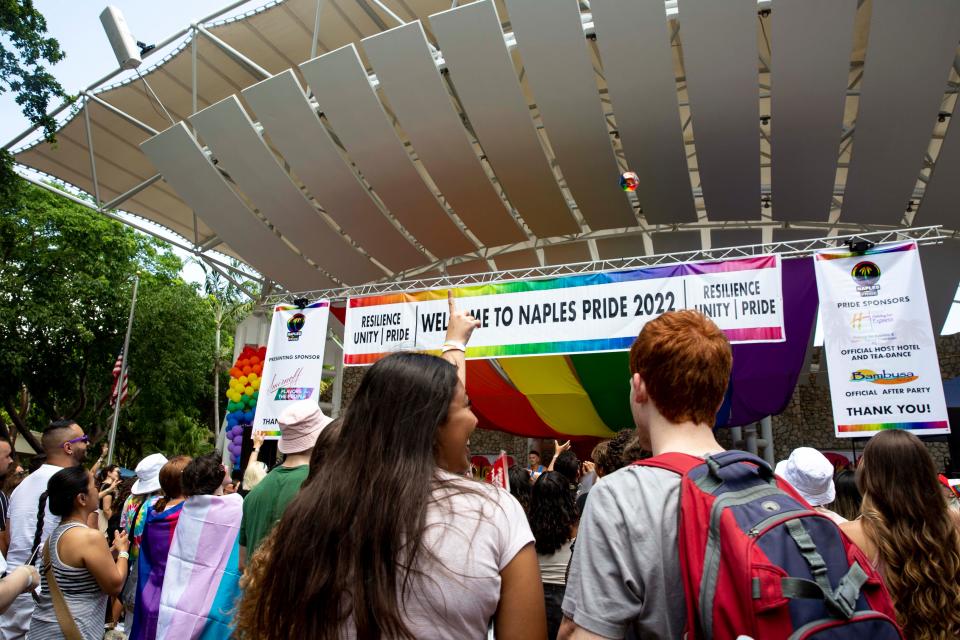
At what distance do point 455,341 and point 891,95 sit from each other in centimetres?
979

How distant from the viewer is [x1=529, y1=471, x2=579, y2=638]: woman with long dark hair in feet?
9.46

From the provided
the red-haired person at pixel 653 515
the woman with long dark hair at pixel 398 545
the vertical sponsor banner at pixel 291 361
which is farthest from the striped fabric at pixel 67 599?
the vertical sponsor banner at pixel 291 361

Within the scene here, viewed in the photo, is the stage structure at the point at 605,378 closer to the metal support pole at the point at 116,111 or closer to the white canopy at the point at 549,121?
the white canopy at the point at 549,121

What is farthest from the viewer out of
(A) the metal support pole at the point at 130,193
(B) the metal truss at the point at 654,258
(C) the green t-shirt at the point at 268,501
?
(A) the metal support pole at the point at 130,193

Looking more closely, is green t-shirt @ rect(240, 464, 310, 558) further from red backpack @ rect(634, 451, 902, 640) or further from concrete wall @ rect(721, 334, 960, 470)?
concrete wall @ rect(721, 334, 960, 470)

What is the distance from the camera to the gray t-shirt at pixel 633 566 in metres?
1.28

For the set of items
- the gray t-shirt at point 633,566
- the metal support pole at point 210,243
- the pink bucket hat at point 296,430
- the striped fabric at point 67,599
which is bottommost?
the striped fabric at point 67,599

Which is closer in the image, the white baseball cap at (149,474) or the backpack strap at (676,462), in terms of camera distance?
the backpack strap at (676,462)

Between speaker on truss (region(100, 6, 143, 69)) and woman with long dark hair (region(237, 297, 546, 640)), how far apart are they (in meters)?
12.8

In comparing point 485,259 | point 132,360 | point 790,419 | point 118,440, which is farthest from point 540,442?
point 118,440

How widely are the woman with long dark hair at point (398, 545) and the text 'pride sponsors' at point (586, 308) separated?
5780 millimetres

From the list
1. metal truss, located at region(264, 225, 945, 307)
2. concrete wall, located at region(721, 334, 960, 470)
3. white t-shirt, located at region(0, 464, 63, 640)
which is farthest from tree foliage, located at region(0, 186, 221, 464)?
concrete wall, located at region(721, 334, 960, 470)

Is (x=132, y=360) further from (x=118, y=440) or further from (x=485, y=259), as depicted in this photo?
(x=485, y=259)

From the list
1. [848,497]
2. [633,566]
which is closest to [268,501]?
[633,566]
